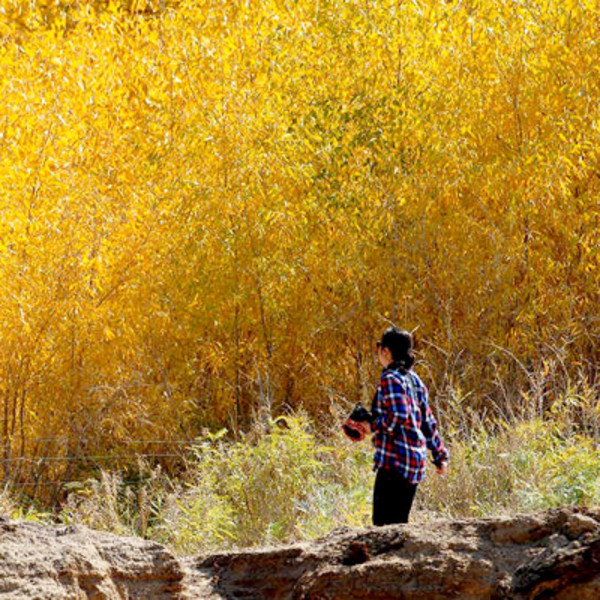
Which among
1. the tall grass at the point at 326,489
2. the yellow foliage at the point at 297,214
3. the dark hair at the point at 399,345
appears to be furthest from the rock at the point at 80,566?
the yellow foliage at the point at 297,214

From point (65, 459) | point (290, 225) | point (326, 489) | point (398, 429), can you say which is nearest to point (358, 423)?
point (398, 429)

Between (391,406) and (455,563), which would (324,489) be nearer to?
(391,406)

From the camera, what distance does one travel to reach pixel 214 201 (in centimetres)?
775

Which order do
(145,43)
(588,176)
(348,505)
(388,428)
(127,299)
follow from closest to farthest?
(388,428) → (348,505) → (588,176) → (127,299) → (145,43)

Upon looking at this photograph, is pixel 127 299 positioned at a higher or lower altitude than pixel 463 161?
lower

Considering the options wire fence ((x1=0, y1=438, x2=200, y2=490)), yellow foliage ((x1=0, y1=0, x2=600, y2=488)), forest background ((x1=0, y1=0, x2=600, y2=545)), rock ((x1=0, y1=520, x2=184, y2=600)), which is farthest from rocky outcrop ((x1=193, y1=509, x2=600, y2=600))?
A: wire fence ((x1=0, y1=438, x2=200, y2=490))

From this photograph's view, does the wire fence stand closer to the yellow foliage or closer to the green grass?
the yellow foliage

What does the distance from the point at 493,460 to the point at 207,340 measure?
3415 millimetres

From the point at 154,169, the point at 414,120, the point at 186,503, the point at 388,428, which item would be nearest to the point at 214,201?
the point at 154,169

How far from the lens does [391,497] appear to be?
13.0 ft

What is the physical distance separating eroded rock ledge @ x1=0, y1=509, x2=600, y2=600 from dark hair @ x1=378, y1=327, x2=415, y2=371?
50.9 inches

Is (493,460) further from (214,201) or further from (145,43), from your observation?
(145,43)

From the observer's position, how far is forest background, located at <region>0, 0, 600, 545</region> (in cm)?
727

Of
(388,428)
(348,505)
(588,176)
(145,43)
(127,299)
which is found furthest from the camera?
(145,43)
